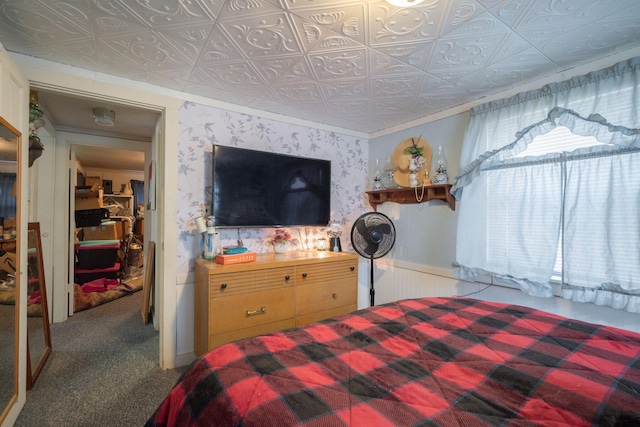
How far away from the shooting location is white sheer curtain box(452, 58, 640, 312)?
5.26 feet

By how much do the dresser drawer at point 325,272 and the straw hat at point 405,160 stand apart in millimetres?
1027

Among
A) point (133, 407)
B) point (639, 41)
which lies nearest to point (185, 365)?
point (133, 407)

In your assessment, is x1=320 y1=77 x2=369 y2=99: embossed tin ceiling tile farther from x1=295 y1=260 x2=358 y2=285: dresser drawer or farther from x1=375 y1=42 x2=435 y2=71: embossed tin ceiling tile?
x1=295 y1=260 x2=358 y2=285: dresser drawer

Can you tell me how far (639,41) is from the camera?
62.3 inches

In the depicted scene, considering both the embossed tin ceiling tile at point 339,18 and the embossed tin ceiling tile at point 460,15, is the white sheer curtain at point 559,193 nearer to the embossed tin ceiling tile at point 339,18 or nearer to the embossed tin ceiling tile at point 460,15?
the embossed tin ceiling tile at point 460,15

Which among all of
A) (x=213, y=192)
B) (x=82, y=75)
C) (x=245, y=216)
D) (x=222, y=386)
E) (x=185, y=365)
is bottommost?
(x=185, y=365)

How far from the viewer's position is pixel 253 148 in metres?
2.63

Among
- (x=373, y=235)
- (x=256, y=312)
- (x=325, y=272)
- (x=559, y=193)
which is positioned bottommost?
(x=256, y=312)

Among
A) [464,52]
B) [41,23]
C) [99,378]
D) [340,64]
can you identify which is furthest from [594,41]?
[99,378]

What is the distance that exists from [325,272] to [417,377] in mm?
1618

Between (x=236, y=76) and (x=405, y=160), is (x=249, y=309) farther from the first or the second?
(x=405, y=160)

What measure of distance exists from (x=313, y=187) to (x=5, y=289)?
222 centimetres

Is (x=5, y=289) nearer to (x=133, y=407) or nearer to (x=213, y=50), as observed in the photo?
(x=133, y=407)

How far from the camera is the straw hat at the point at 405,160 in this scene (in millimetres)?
2740
